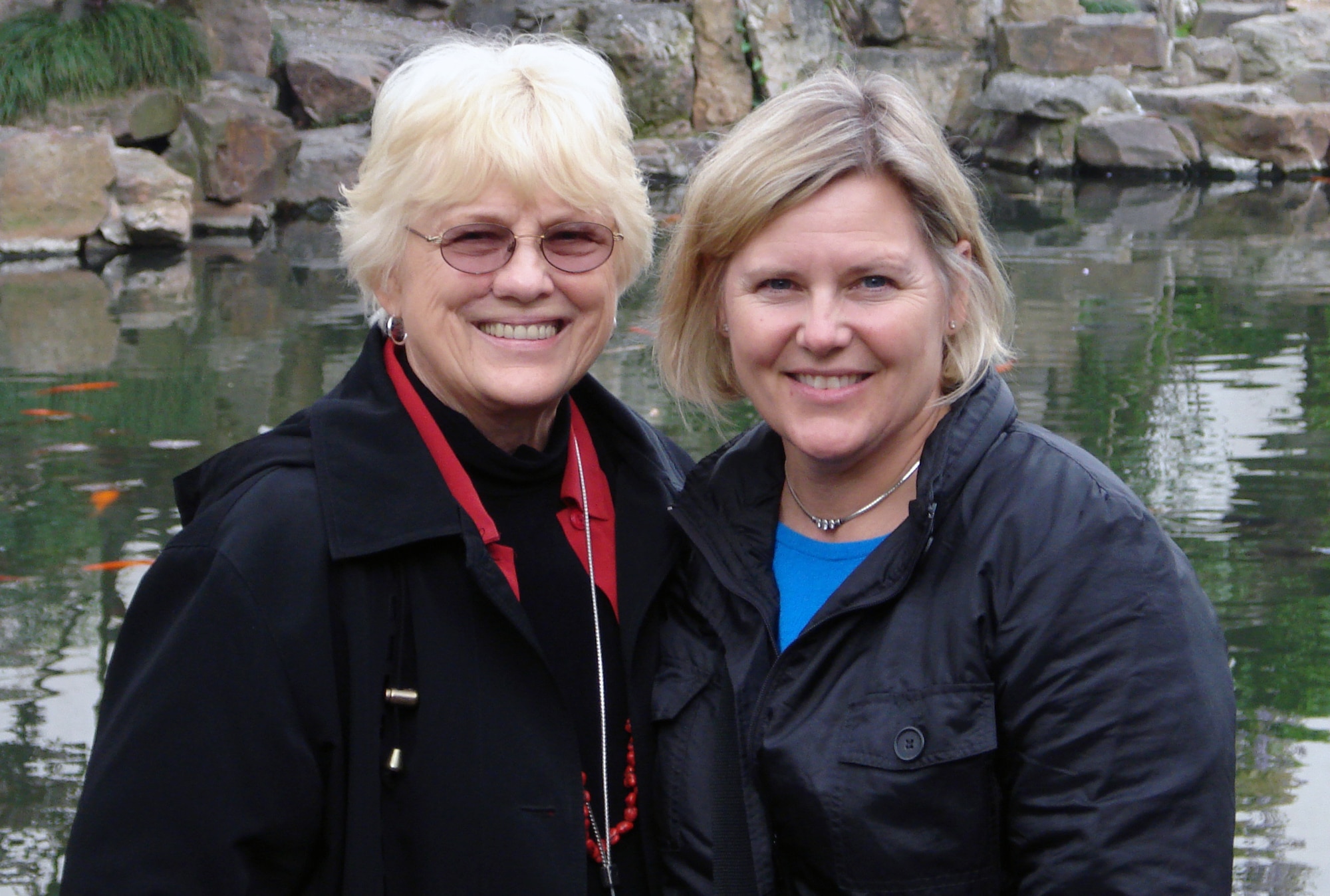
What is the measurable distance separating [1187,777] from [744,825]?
537 millimetres

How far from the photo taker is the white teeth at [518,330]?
214 cm

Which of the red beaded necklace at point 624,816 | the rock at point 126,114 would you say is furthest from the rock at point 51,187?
the red beaded necklace at point 624,816

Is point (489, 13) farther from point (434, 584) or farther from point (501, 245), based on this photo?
point (434, 584)

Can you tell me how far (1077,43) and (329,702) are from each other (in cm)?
1755

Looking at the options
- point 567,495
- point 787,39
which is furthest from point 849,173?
point 787,39

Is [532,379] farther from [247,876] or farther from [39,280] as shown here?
[39,280]

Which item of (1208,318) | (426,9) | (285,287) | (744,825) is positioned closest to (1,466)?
(285,287)

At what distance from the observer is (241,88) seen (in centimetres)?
1319

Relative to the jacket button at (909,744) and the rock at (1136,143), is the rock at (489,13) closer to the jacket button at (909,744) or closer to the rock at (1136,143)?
the rock at (1136,143)

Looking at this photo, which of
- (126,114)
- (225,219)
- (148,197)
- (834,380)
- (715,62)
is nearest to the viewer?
(834,380)

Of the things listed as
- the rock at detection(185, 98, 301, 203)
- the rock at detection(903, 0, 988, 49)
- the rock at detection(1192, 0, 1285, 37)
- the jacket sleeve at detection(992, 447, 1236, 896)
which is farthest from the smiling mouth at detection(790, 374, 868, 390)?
the rock at detection(1192, 0, 1285, 37)

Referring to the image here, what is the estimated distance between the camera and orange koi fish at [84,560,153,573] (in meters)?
5.02

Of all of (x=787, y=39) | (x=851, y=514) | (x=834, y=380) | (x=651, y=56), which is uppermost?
(x=787, y=39)

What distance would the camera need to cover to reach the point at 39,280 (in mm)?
→ 10359
